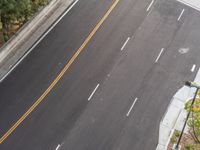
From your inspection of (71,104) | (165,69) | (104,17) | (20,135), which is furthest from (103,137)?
(104,17)

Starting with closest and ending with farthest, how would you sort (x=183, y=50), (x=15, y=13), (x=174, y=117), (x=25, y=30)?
(x=174, y=117) → (x=15, y=13) → (x=25, y=30) → (x=183, y=50)

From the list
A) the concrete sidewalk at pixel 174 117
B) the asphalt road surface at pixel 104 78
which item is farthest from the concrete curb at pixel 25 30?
the concrete sidewalk at pixel 174 117

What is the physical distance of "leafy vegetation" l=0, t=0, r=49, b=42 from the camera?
29625mm

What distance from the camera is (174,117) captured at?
30.2 m

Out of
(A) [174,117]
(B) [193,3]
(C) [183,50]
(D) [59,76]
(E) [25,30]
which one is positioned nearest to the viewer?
(A) [174,117]

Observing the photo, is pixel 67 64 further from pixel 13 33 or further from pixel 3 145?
pixel 3 145

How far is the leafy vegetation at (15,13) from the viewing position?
29625 millimetres

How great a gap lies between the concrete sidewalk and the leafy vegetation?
1334cm

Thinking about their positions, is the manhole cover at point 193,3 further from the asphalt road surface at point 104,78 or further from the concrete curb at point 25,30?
the concrete curb at point 25,30

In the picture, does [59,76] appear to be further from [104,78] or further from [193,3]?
[193,3]

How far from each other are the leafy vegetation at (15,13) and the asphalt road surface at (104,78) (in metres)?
2.45

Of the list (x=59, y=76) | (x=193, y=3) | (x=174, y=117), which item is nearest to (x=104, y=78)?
(x=59, y=76)

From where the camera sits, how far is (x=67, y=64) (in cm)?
3222

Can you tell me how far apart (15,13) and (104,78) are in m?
8.39
